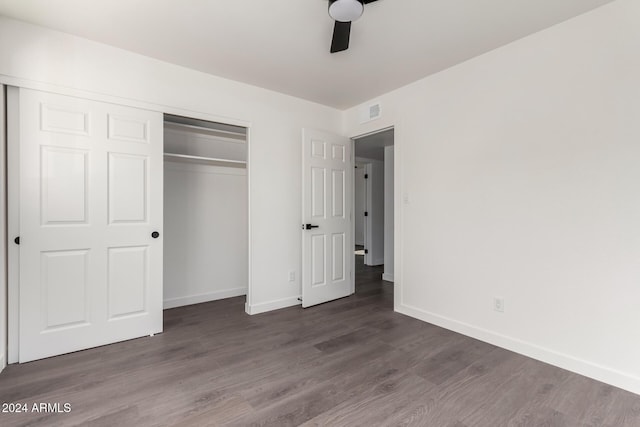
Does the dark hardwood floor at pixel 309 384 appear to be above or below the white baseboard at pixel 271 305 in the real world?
below

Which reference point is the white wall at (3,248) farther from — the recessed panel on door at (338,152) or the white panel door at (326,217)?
the recessed panel on door at (338,152)

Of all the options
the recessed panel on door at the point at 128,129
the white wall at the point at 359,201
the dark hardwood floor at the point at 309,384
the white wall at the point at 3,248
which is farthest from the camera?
the white wall at the point at 359,201

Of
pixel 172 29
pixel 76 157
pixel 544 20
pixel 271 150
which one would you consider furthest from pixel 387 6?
pixel 76 157

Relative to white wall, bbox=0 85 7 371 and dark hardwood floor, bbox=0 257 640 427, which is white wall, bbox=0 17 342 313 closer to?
white wall, bbox=0 85 7 371

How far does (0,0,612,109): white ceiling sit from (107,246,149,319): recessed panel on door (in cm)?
179

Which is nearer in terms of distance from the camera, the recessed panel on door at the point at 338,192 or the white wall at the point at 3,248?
the white wall at the point at 3,248

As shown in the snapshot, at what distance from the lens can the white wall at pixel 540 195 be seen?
2006 millimetres

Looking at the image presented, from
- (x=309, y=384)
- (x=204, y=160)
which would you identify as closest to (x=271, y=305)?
(x=309, y=384)

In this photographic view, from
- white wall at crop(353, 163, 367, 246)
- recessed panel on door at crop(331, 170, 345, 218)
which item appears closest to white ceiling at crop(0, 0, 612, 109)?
recessed panel on door at crop(331, 170, 345, 218)

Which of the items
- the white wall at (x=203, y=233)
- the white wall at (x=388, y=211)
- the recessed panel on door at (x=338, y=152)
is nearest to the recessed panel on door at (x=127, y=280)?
the white wall at (x=203, y=233)

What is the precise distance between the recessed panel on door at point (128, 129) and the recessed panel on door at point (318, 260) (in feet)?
6.68

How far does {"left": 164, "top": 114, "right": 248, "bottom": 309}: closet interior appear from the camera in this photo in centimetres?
355

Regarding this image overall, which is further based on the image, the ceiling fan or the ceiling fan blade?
the ceiling fan blade

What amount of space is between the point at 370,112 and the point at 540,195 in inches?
83.5
